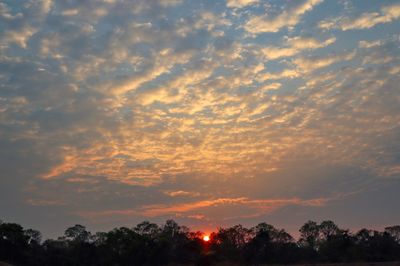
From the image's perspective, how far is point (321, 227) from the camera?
13362 centimetres

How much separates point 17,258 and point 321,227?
262 ft

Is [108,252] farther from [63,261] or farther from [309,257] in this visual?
[309,257]

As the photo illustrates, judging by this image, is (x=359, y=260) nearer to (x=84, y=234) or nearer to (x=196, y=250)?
(x=196, y=250)

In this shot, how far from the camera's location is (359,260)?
99.8 m

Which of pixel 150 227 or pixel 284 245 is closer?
pixel 284 245

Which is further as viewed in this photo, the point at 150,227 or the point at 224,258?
the point at 150,227

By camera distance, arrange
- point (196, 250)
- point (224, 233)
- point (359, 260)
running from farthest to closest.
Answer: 1. point (224, 233)
2. point (196, 250)
3. point (359, 260)

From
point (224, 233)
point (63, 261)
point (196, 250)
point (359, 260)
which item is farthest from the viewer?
point (224, 233)

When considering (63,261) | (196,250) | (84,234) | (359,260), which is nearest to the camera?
(359,260)

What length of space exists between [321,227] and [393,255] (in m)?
28.3

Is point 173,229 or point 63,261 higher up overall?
point 173,229

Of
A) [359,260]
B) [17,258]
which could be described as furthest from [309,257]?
[17,258]

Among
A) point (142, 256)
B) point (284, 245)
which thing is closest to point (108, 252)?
point (142, 256)

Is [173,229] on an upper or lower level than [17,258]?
upper
